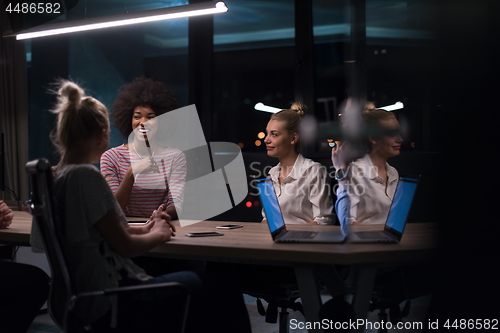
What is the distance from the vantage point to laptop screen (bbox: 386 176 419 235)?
1250 millimetres

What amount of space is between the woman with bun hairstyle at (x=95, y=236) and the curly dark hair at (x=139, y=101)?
1.57 m

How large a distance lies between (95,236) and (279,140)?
4.53ft

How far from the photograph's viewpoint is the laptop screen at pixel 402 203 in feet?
4.10

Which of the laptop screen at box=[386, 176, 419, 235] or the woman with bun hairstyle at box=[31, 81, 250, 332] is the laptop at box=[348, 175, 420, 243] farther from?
the woman with bun hairstyle at box=[31, 81, 250, 332]

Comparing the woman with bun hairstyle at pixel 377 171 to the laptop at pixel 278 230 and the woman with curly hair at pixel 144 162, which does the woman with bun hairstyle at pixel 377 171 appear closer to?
the laptop at pixel 278 230

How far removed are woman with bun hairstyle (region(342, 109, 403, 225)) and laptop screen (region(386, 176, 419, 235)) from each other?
56cm

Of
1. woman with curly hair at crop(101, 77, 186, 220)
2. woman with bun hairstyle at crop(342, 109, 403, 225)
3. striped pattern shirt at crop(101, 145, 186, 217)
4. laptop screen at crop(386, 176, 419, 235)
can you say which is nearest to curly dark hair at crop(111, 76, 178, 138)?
woman with curly hair at crop(101, 77, 186, 220)

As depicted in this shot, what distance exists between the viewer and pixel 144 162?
246cm

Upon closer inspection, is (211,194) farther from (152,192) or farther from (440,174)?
(440,174)

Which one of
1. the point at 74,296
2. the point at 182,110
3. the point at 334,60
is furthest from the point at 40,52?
the point at 74,296

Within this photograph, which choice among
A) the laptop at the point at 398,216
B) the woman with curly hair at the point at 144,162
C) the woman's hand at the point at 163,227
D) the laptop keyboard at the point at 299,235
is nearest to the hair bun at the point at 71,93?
the woman's hand at the point at 163,227

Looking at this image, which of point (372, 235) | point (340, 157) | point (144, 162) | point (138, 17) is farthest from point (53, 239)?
point (138, 17)

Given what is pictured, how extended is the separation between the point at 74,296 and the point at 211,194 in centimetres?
273

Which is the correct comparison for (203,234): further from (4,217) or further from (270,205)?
(4,217)
